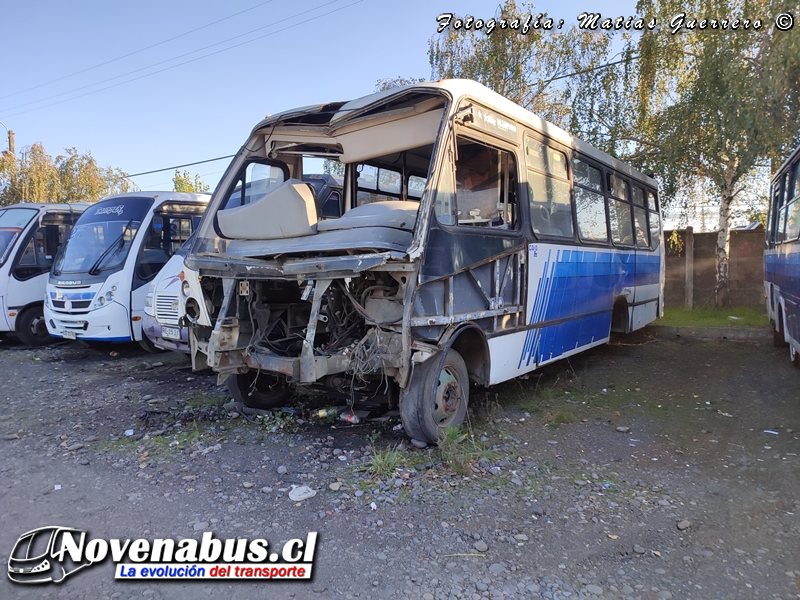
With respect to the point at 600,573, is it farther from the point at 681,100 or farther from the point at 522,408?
the point at 681,100

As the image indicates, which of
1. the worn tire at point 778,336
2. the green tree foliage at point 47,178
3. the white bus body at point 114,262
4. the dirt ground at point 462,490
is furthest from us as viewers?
the green tree foliage at point 47,178

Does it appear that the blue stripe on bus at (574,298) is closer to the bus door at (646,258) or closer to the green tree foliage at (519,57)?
the bus door at (646,258)

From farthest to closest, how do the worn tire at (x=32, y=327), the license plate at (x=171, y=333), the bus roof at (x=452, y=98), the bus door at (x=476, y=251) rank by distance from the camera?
the worn tire at (x=32, y=327), the license plate at (x=171, y=333), the bus roof at (x=452, y=98), the bus door at (x=476, y=251)

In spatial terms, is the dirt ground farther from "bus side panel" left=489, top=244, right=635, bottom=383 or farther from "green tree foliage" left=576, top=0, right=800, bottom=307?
"green tree foliage" left=576, top=0, right=800, bottom=307

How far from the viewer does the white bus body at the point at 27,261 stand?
1005cm

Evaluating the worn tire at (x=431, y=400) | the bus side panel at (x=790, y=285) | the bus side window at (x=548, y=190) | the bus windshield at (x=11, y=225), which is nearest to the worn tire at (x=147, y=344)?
the bus windshield at (x=11, y=225)

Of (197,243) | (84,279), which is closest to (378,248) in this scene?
(197,243)

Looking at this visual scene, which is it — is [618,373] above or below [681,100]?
below

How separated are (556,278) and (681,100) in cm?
768

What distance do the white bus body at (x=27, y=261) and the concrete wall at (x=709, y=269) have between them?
12.9m

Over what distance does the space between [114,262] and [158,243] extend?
29.8 inches

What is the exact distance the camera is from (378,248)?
4129 mm

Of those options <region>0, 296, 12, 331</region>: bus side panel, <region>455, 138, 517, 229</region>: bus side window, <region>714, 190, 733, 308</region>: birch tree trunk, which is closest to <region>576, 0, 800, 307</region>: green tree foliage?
<region>714, 190, 733, 308</region>: birch tree trunk

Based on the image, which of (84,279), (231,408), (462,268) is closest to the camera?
(462,268)
